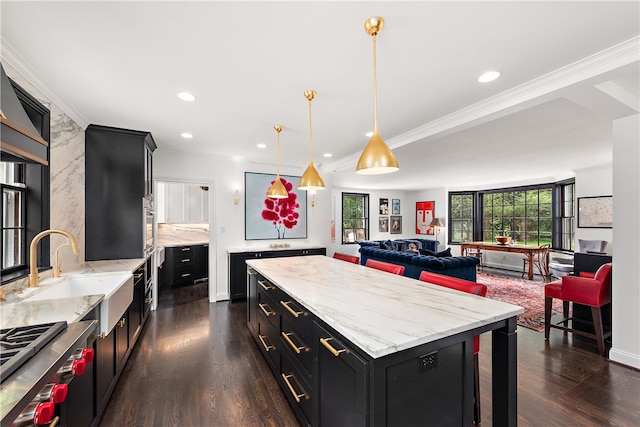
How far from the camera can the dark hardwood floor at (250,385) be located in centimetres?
188

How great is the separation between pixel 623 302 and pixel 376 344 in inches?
118

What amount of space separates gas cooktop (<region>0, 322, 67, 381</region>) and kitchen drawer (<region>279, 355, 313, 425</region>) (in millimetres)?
1259

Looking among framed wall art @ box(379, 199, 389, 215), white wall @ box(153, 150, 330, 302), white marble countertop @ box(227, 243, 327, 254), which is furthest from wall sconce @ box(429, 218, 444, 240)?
white wall @ box(153, 150, 330, 302)

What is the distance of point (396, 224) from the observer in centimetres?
998

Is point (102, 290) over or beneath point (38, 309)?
beneath

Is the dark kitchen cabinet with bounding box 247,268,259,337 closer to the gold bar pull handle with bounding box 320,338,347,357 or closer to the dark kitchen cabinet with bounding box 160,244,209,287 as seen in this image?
the gold bar pull handle with bounding box 320,338,347,357

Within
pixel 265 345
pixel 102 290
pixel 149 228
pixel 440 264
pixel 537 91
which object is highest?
pixel 537 91

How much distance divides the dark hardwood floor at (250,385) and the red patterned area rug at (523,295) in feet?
1.43

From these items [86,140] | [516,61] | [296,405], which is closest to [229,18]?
[516,61]

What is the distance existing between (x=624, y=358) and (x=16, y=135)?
4.70m

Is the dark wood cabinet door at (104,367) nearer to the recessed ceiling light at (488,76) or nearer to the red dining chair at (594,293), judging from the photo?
the recessed ceiling light at (488,76)

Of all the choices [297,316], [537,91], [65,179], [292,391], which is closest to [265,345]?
[292,391]

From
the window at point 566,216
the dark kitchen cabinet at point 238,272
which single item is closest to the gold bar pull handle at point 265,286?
the dark kitchen cabinet at point 238,272

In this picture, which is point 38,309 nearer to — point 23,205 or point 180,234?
point 23,205
